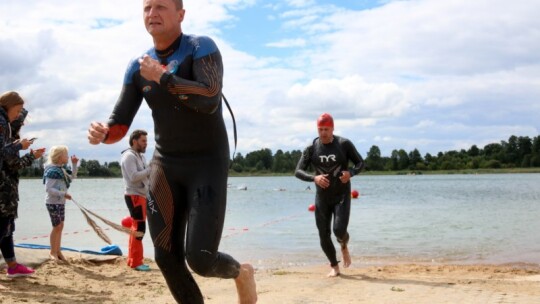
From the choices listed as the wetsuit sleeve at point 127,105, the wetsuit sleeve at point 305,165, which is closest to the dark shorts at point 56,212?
the wetsuit sleeve at point 305,165

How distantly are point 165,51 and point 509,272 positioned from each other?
323 inches

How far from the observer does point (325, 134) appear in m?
9.02

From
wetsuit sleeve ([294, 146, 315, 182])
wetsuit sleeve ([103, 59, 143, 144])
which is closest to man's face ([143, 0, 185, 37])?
wetsuit sleeve ([103, 59, 143, 144])

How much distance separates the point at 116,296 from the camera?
7.07m

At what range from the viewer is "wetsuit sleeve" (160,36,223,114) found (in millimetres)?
3807

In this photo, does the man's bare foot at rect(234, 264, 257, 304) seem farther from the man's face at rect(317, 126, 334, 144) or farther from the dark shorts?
the dark shorts

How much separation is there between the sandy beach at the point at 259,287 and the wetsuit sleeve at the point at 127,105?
9.59 feet

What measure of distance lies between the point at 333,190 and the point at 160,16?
5.28 meters

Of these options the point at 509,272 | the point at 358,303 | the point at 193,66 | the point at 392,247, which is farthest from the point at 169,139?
the point at 392,247

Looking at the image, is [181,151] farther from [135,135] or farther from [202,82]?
[135,135]

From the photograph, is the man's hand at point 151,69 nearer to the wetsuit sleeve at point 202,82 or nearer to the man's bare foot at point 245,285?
the wetsuit sleeve at point 202,82

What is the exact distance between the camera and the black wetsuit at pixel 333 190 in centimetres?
891

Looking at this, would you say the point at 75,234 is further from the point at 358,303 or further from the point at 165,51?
the point at 165,51

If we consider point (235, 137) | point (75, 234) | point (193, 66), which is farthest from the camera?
point (75, 234)
